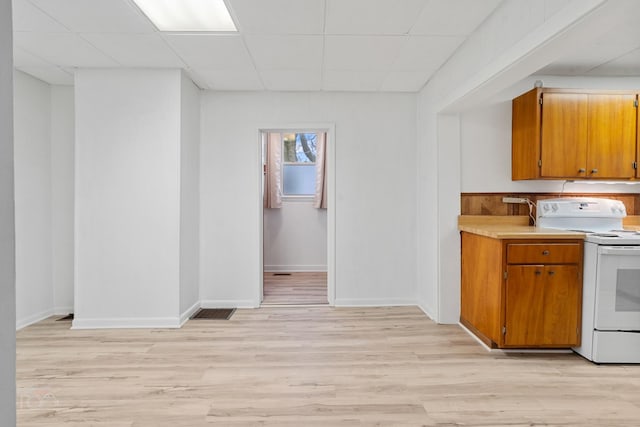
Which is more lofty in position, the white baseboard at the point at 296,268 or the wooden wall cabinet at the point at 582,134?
the wooden wall cabinet at the point at 582,134

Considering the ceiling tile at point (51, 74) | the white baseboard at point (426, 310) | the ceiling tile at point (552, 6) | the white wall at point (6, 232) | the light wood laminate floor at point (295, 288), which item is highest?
the ceiling tile at point (51, 74)

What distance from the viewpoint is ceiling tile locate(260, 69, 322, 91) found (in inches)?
133

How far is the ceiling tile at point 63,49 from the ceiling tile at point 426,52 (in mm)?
2415

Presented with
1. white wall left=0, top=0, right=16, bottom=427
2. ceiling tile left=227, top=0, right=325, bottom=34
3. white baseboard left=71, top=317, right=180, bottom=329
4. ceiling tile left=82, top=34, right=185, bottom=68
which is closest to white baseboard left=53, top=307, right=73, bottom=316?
white baseboard left=71, top=317, right=180, bottom=329

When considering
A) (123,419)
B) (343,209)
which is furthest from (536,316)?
(123,419)

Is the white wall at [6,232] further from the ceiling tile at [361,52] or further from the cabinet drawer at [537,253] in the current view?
the cabinet drawer at [537,253]

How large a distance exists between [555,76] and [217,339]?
369cm

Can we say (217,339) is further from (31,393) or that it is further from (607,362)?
(607,362)

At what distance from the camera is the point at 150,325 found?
3330mm

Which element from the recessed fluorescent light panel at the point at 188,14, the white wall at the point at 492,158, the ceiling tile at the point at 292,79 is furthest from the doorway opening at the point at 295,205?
the recessed fluorescent light panel at the point at 188,14

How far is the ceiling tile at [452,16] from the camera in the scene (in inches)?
88.2

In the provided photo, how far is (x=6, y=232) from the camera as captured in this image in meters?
0.76

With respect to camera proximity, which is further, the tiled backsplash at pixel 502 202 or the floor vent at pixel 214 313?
the floor vent at pixel 214 313

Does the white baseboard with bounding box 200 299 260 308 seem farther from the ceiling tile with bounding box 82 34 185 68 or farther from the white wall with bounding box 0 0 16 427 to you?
the white wall with bounding box 0 0 16 427
